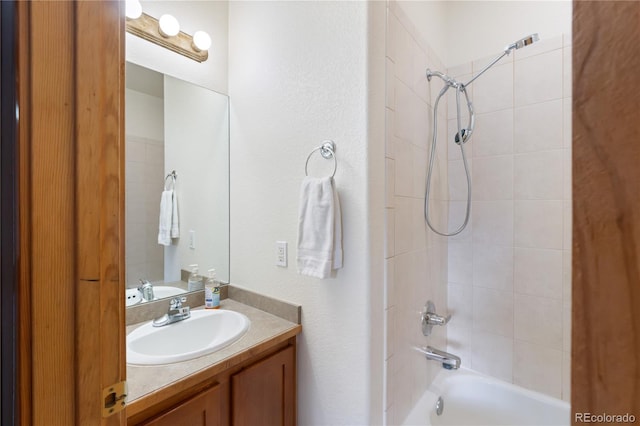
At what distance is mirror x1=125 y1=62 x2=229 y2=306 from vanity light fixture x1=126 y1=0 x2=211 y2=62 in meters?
0.16

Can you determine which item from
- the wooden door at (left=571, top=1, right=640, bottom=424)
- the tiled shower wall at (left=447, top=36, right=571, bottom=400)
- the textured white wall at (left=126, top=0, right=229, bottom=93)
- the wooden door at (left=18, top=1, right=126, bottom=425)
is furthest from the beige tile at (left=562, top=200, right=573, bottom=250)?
the textured white wall at (left=126, top=0, right=229, bottom=93)

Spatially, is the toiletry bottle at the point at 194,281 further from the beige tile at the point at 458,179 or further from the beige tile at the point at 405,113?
the beige tile at the point at 458,179

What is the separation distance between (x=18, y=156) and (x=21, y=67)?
0.42 feet

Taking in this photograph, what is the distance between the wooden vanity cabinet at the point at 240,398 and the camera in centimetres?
91

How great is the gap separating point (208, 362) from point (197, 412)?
16 centimetres

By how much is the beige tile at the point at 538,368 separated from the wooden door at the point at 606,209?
5.63ft

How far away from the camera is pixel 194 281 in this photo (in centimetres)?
159

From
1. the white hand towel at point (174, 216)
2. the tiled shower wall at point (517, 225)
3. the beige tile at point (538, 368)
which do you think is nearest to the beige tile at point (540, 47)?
the tiled shower wall at point (517, 225)

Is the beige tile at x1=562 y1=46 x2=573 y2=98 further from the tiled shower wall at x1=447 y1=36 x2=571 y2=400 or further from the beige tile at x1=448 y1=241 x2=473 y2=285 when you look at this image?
the beige tile at x1=448 y1=241 x2=473 y2=285

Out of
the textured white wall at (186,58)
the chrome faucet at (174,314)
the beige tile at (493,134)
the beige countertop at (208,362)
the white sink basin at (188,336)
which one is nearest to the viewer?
the beige countertop at (208,362)

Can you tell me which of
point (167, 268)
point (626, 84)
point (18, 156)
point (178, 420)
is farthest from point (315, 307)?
point (626, 84)

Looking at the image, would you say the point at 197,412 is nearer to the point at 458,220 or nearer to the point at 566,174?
the point at 458,220

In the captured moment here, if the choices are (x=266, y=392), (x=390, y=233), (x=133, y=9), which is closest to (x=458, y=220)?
(x=390, y=233)

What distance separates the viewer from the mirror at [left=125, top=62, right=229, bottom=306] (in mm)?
1412
